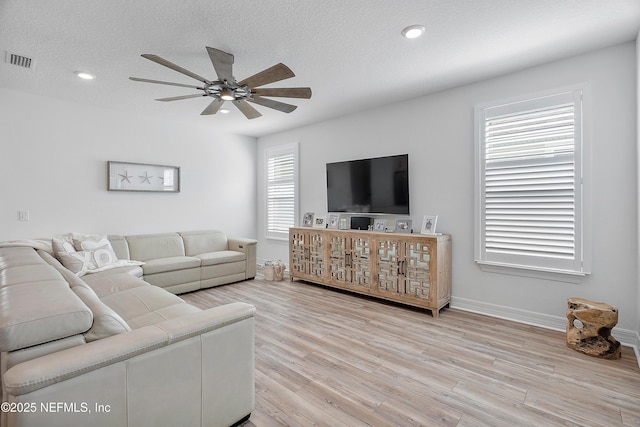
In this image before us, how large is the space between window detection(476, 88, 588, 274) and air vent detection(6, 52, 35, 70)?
461 cm

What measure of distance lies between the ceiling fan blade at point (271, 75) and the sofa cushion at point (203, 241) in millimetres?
3272

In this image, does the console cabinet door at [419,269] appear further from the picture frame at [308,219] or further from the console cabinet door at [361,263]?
the picture frame at [308,219]

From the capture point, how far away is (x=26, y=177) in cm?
378

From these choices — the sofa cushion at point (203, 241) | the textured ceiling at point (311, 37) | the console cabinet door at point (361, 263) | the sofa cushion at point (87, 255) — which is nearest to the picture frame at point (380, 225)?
the console cabinet door at point (361, 263)

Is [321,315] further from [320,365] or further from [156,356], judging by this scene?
[156,356]

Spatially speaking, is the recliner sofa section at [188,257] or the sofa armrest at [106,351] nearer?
the sofa armrest at [106,351]

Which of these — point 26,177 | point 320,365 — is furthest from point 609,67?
point 26,177

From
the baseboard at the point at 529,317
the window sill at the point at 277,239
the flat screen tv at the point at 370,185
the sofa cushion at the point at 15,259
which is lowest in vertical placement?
the baseboard at the point at 529,317

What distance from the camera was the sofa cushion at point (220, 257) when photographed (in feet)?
15.0

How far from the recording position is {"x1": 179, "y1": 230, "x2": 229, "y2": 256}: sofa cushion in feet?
16.4

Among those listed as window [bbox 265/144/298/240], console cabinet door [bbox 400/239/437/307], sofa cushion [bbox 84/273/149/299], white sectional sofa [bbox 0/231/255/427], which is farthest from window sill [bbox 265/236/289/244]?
white sectional sofa [bbox 0/231/255/427]

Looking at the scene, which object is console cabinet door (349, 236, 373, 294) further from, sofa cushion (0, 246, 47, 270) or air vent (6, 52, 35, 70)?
air vent (6, 52, 35, 70)

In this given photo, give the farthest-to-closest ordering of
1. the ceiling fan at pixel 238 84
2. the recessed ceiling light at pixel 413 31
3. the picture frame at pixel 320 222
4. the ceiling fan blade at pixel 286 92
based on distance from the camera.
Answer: the picture frame at pixel 320 222 → the ceiling fan blade at pixel 286 92 → the recessed ceiling light at pixel 413 31 → the ceiling fan at pixel 238 84

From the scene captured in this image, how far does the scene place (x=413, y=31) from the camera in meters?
2.46
